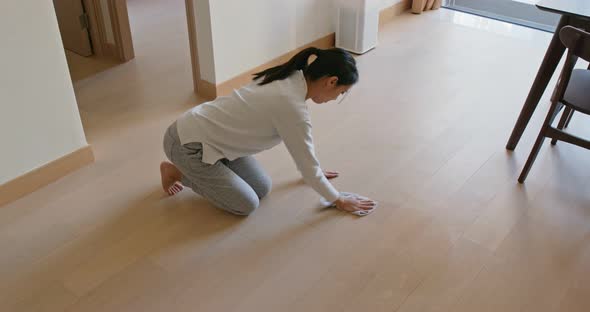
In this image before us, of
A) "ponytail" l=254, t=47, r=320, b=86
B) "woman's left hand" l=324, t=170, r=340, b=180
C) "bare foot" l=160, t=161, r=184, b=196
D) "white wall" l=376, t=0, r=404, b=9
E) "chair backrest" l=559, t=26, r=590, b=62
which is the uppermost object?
"chair backrest" l=559, t=26, r=590, b=62

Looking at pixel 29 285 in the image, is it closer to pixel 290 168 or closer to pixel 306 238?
pixel 306 238

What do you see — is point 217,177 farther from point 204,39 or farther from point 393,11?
point 393,11

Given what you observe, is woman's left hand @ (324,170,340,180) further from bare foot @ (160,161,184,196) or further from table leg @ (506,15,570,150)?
table leg @ (506,15,570,150)

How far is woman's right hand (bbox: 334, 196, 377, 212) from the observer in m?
2.15

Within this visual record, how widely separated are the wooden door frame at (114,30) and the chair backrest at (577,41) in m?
2.37

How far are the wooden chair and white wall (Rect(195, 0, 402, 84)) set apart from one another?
1479 millimetres

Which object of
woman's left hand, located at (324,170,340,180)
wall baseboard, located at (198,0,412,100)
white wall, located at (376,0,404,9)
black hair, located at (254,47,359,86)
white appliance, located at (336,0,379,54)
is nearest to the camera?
black hair, located at (254,47,359,86)

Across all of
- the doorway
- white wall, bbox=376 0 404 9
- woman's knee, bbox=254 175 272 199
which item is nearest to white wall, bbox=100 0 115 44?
the doorway

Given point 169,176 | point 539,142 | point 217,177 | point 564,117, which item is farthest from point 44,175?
point 564,117

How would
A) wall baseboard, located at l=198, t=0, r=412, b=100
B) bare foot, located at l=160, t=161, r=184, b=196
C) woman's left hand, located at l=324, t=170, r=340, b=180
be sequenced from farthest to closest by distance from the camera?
wall baseboard, located at l=198, t=0, r=412, b=100 < woman's left hand, located at l=324, t=170, r=340, b=180 < bare foot, located at l=160, t=161, r=184, b=196

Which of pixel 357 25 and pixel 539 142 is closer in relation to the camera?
pixel 539 142

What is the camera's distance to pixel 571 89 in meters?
2.24

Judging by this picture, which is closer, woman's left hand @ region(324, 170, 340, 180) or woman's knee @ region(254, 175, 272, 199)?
woman's knee @ region(254, 175, 272, 199)

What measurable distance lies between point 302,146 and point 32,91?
106 cm
